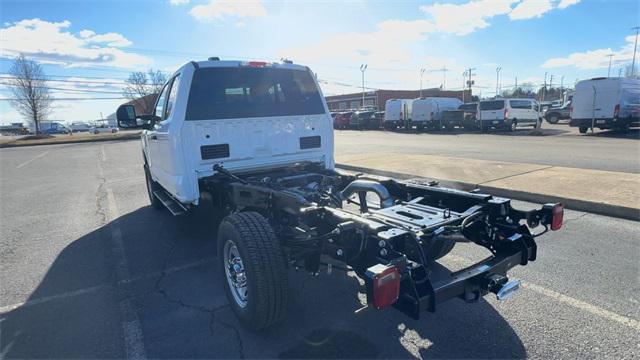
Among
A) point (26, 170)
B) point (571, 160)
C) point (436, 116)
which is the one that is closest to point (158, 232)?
point (571, 160)

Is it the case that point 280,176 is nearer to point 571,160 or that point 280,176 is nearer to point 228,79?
point 228,79

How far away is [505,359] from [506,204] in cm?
115

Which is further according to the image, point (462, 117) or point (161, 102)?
point (462, 117)

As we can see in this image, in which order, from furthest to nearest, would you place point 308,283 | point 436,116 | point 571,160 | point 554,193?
1. point 436,116
2. point 571,160
3. point 554,193
4. point 308,283

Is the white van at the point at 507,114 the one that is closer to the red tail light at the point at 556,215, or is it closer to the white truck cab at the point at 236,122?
the white truck cab at the point at 236,122

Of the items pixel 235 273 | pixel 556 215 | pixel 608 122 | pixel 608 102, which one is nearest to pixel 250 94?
pixel 235 273

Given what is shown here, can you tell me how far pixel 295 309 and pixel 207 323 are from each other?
0.76 meters

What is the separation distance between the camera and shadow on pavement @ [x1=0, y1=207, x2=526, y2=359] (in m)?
2.88

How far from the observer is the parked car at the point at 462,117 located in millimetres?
26891

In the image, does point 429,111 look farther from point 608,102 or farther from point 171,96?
point 171,96

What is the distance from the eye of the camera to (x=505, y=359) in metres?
2.68

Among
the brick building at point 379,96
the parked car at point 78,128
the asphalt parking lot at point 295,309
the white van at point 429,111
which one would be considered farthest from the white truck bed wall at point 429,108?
the parked car at point 78,128

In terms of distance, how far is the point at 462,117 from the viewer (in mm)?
27312

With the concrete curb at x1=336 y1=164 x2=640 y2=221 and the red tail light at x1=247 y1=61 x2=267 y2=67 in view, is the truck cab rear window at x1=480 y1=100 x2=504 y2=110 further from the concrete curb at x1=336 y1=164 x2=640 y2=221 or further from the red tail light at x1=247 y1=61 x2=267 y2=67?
the red tail light at x1=247 y1=61 x2=267 y2=67
